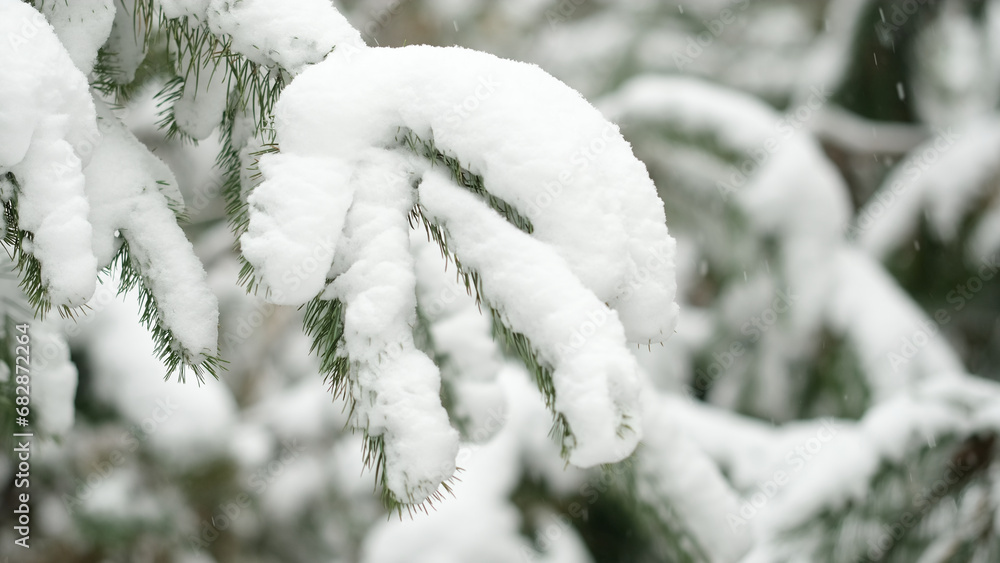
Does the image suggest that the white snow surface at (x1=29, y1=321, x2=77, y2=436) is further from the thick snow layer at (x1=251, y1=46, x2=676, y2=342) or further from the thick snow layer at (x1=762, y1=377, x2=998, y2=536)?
the thick snow layer at (x1=762, y1=377, x2=998, y2=536)

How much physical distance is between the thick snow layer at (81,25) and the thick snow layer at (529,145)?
13.5 inches

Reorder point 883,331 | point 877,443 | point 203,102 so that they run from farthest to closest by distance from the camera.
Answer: point 883,331 < point 877,443 < point 203,102

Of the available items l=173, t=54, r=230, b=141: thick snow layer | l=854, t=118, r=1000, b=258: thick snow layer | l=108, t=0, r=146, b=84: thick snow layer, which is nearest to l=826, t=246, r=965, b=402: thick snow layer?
l=854, t=118, r=1000, b=258: thick snow layer

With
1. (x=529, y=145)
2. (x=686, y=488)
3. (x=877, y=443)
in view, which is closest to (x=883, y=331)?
(x=877, y=443)

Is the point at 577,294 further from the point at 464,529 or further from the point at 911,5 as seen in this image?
the point at 911,5

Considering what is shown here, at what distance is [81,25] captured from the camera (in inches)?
33.5

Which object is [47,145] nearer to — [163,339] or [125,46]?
[163,339]

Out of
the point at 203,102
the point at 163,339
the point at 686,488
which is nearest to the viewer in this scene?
the point at 163,339

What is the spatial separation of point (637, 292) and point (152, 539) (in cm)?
200

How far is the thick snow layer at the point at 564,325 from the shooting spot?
590mm

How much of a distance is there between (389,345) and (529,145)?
24cm

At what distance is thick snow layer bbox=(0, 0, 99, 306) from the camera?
0.66 m

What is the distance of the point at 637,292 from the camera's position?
0.67 metres

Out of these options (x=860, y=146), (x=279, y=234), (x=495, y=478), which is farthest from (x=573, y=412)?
(x=860, y=146)
